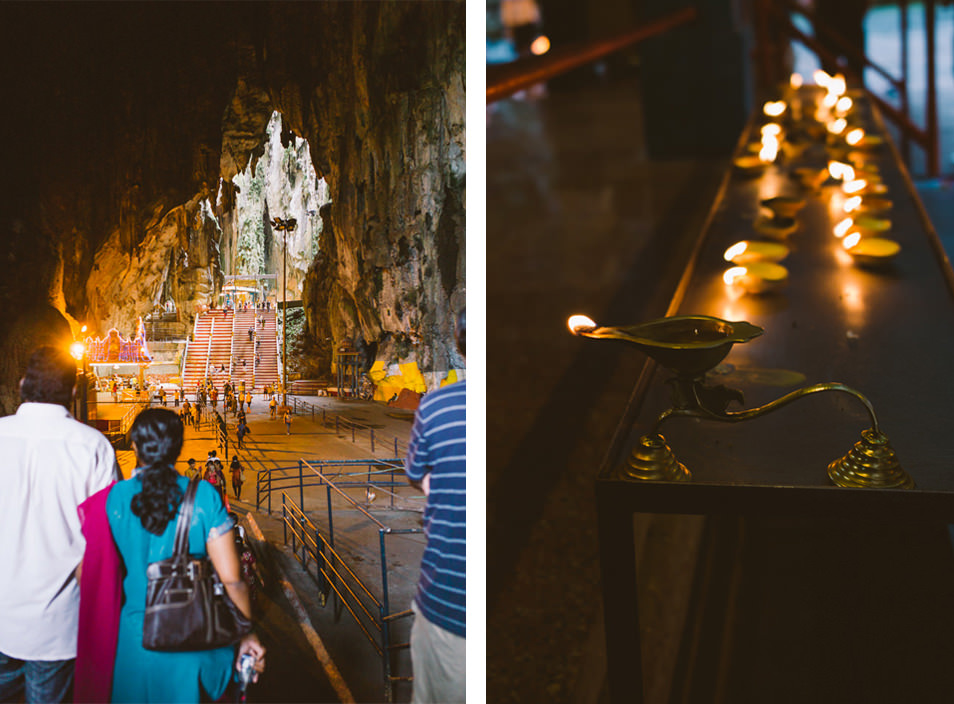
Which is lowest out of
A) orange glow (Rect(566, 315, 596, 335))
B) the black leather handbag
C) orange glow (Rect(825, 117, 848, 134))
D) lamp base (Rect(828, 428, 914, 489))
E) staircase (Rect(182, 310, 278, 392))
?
the black leather handbag

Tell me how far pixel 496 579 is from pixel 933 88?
13.9ft

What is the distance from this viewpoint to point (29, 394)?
34.2 inches

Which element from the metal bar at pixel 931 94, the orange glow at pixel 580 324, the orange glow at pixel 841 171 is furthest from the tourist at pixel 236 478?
the metal bar at pixel 931 94

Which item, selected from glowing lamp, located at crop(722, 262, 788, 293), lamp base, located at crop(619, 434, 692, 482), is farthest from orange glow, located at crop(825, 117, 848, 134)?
lamp base, located at crop(619, 434, 692, 482)

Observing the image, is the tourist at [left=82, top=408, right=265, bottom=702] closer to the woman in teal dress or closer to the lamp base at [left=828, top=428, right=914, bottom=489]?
the woman in teal dress

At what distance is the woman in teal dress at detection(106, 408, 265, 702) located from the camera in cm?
87

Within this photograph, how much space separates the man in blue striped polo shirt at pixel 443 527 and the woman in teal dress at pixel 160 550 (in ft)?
0.71

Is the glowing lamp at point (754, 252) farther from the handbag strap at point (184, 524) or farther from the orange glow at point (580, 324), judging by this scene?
the handbag strap at point (184, 524)

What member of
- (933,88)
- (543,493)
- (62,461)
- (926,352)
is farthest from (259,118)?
(933,88)

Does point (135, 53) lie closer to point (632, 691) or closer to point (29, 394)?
point (29, 394)

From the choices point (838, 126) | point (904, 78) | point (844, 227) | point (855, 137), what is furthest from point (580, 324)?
point (904, 78)

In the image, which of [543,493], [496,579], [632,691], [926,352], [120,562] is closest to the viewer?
[120,562]

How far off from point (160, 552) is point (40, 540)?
13cm

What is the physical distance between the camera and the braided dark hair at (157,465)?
875 mm
